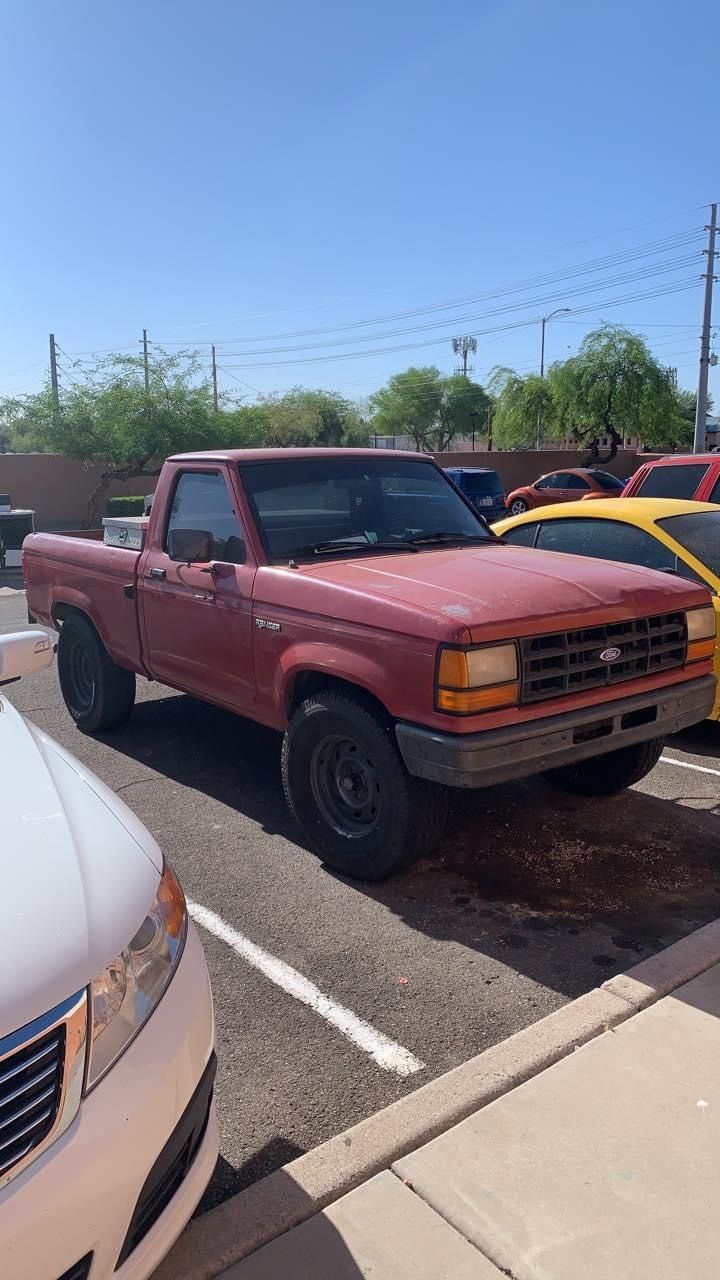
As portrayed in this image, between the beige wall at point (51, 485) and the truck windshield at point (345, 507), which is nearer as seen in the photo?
the truck windshield at point (345, 507)

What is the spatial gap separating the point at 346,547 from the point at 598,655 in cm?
143

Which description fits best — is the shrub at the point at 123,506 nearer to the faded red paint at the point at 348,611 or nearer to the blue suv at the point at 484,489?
the blue suv at the point at 484,489

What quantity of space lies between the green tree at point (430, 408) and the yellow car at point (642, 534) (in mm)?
60986

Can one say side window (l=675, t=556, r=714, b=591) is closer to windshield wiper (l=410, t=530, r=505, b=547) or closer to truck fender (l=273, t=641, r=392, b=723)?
windshield wiper (l=410, t=530, r=505, b=547)

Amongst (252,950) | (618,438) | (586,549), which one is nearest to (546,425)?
(618,438)

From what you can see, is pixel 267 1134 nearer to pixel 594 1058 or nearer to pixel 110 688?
pixel 594 1058

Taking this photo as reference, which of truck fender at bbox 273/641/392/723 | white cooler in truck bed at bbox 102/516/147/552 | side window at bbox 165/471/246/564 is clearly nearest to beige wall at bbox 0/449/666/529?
white cooler in truck bed at bbox 102/516/147/552

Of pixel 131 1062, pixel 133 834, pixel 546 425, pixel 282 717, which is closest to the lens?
pixel 131 1062

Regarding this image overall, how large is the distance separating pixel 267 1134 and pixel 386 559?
2662 millimetres

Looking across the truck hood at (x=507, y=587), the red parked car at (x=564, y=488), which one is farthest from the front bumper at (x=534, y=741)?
the red parked car at (x=564, y=488)

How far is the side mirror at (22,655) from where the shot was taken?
3.28 m

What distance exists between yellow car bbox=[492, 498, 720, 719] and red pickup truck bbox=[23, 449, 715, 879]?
113 cm

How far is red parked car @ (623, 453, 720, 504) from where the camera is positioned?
23.8ft

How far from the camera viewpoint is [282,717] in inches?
181
